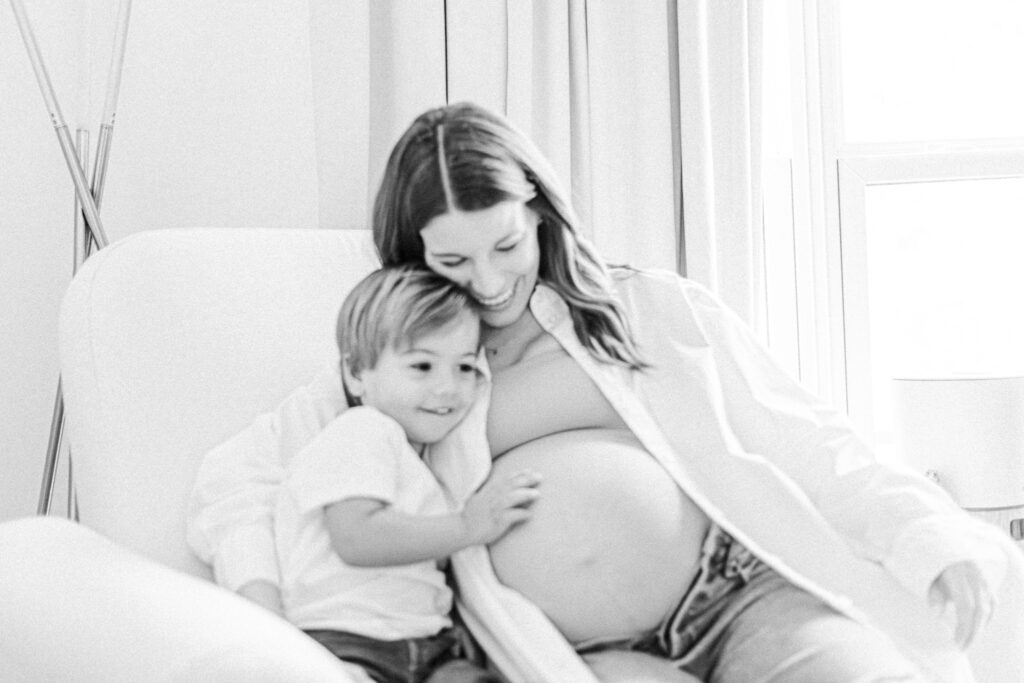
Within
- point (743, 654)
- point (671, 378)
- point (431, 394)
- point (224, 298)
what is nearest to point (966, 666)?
point (743, 654)

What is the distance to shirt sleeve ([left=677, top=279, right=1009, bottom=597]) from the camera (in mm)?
1120

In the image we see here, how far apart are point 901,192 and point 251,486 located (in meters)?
1.73

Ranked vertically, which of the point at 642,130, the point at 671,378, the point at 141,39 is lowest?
the point at 671,378

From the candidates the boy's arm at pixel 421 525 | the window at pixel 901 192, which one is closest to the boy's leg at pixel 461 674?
the boy's arm at pixel 421 525

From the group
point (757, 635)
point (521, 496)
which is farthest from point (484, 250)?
point (757, 635)

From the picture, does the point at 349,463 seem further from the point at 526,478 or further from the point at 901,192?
the point at 901,192

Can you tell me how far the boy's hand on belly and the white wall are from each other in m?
1.15

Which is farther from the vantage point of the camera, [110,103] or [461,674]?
[110,103]

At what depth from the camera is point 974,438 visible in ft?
6.19

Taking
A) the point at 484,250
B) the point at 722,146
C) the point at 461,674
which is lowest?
the point at 461,674

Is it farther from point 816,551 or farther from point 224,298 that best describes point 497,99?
point 816,551

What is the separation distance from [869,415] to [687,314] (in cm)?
115

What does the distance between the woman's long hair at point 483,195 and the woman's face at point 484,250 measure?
1 cm

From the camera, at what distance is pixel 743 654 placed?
1113 millimetres
